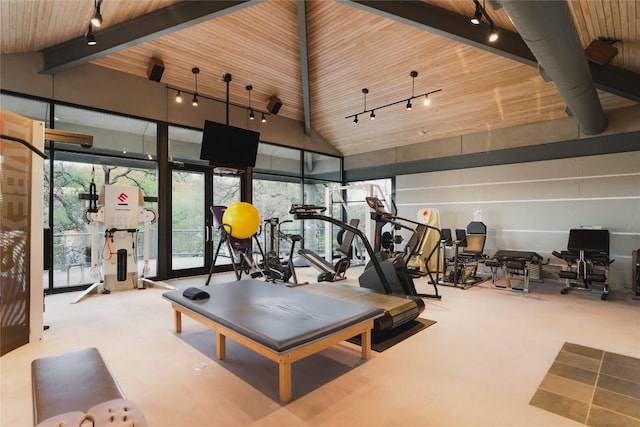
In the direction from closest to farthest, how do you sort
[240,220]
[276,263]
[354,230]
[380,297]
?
1. [380,297]
2. [354,230]
3. [240,220]
4. [276,263]

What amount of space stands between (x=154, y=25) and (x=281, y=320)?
187 inches

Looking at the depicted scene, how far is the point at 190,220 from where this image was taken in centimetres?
729

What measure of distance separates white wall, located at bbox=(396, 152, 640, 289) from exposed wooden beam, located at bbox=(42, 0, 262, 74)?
20.4ft

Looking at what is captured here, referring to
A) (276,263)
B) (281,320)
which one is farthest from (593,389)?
(276,263)

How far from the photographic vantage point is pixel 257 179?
28.1ft

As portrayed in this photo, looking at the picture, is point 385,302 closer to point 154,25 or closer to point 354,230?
point 354,230

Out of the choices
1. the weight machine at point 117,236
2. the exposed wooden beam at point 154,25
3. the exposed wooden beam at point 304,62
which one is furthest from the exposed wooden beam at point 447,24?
the weight machine at point 117,236

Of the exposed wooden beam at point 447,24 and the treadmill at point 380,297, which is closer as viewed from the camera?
the treadmill at point 380,297

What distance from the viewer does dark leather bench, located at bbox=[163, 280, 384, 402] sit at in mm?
2355

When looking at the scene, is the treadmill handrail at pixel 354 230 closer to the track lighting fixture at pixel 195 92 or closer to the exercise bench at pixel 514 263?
the exercise bench at pixel 514 263

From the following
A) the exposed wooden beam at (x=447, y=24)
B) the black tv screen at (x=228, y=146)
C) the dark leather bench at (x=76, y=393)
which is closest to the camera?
the dark leather bench at (x=76, y=393)

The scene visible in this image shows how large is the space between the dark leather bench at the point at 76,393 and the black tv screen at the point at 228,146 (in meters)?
5.39

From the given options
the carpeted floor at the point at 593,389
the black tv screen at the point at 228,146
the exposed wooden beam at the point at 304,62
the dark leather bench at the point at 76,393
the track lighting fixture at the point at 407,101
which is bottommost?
the carpeted floor at the point at 593,389

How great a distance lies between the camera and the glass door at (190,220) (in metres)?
7.03
